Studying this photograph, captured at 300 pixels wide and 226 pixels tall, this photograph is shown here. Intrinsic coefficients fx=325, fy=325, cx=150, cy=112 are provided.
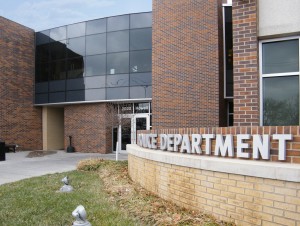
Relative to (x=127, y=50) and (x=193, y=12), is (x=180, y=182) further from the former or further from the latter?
(x=127, y=50)

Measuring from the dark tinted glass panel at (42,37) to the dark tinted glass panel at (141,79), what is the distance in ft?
27.2

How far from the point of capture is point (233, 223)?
437 cm

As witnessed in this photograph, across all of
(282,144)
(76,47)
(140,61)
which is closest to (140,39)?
(140,61)

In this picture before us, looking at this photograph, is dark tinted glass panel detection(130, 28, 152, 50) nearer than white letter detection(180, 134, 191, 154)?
No

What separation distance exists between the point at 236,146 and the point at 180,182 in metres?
1.24

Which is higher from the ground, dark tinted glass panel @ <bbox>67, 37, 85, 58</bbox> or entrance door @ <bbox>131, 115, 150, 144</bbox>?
dark tinted glass panel @ <bbox>67, 37, 85, 58</bbox>

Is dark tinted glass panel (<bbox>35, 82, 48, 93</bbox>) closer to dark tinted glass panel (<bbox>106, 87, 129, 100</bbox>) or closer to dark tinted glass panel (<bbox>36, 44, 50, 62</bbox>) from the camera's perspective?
dark tinted glass panel (<bbox>36, 44, 50, 62</bbox>)

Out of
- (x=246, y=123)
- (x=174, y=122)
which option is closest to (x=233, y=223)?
(x=246, y=123)

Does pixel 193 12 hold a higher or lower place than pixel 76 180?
higher

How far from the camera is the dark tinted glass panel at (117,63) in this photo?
67.8 ft

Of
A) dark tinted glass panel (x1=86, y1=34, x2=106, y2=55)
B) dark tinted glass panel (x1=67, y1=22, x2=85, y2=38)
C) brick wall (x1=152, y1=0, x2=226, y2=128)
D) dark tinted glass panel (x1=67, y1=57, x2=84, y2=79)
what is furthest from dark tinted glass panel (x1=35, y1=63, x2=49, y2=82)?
brick wall (x1=152, y1=0, x2=226, y2=128)

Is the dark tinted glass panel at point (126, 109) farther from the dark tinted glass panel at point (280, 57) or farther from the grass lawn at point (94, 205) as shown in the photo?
the dark tinted glass panel at point (280, 57)

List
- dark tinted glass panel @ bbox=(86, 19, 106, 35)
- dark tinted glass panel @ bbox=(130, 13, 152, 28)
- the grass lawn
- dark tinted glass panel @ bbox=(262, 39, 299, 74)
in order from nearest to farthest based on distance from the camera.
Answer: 1. the grass lawn
2. dark tinted glass panel @ bbox=(262, 39, 299, 74)
3. dark tinted glass panel @ bbox=(130, 13, 152, 28)
4. dark tinted glass panel @ bbox=(86, 19, 106, 35)

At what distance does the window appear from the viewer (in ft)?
22.1
